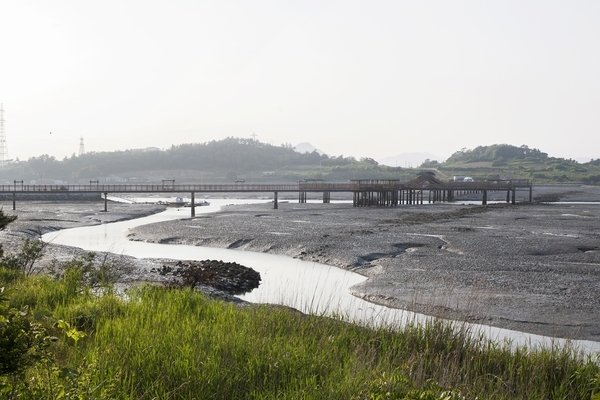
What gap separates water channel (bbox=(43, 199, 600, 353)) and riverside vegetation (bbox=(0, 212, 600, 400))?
95cm

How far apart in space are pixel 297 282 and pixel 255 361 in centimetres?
1245

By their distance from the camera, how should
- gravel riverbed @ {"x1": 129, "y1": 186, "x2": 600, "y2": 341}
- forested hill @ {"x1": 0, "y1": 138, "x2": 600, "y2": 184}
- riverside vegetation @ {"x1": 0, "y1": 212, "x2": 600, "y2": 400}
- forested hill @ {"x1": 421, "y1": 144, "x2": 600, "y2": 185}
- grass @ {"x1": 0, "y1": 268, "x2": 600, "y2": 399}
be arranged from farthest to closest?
1. forested hill @ {"x1": 0, "y1": 138, "x2": 600, "y2": 184}
2. forested hill @ {"x1": 421, "y1": 144, "x2": 600, "y2": 185}
3. gravel riverbed @ {"x1": 129, "y1": 186, "x2": 600, "y2": 341}
4. grass @ {"x1": 0, "y1": 268, "x2": 600, "y2": 399}
5. riverside vegetation @ {"x1": 0, "y1": 212, "x2": 600, "y2": 400}

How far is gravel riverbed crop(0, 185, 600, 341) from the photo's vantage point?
1584cm

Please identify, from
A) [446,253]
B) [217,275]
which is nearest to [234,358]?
[217,275]

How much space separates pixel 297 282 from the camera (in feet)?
66.1

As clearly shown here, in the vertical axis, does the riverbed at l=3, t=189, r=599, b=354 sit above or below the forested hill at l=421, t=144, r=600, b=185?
below

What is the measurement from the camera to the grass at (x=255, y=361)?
6.34 m

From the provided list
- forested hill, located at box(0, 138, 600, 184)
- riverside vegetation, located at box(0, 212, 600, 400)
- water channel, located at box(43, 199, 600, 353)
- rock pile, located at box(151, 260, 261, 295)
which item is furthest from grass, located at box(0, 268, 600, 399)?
forested hill, located at box(0, 138, 600, 184)

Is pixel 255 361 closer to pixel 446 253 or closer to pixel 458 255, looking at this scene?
pixel 458 255

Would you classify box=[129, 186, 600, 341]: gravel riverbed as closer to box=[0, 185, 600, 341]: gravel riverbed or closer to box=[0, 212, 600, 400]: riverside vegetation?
box=[0, 185, 600, 341]: gravel riverbed

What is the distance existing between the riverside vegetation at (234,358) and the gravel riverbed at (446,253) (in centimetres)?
147

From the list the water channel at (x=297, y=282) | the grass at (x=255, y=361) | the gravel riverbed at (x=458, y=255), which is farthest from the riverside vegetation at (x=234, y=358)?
the gravel riverbed at (x=458, y=255)

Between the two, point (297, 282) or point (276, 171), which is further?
point (276, 171)

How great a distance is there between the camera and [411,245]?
29422 mm
